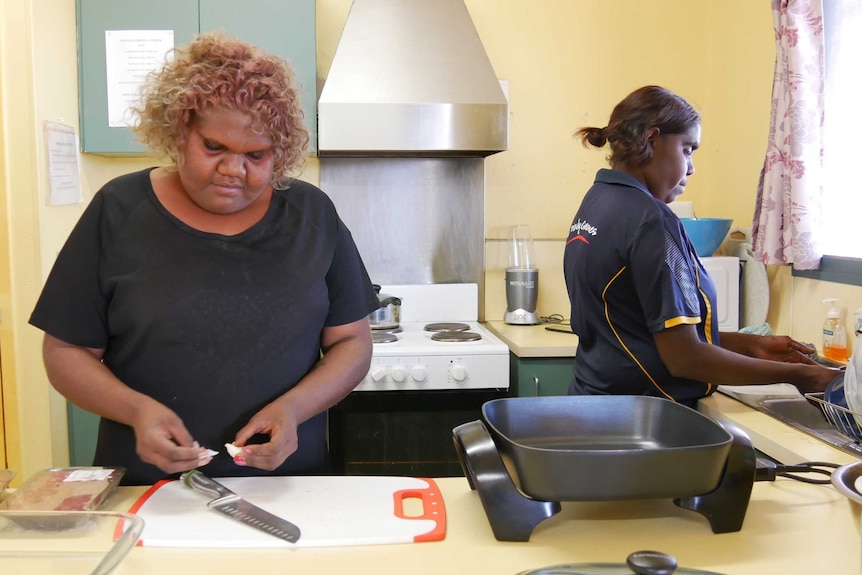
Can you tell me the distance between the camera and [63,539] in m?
0.90

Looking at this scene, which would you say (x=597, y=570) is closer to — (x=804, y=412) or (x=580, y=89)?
(x=804, y=412)

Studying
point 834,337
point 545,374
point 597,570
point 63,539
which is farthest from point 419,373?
point 597,570

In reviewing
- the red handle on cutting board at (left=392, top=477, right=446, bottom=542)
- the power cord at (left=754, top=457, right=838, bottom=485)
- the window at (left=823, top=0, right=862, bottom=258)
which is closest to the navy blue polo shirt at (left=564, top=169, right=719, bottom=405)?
the power cord at (left=754, top=457, right=838, bottom=485)

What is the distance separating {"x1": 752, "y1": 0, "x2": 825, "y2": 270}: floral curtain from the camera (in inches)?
84.0

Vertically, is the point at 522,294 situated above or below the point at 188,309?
below

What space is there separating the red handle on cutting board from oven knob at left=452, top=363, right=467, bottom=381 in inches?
48.2

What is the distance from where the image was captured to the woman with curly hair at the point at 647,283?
1.53m

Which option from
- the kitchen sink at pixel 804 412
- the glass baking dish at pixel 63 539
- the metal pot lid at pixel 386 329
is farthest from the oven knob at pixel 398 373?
the glass baking dish at pixel 63 539

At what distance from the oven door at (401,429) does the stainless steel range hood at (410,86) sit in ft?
2.72

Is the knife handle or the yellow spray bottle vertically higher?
the yellow spray bottle

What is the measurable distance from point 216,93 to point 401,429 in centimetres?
152

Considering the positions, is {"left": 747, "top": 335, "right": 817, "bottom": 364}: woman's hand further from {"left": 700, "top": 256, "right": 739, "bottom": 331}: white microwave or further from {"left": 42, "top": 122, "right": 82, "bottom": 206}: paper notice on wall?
{"left": 42, "top": 122, "right": 82, "bottom": 206}: paper notice on wall

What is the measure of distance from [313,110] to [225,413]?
1621 mm

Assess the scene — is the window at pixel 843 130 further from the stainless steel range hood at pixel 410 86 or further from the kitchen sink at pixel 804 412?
the stainless steel range hood at pixel 410 86
